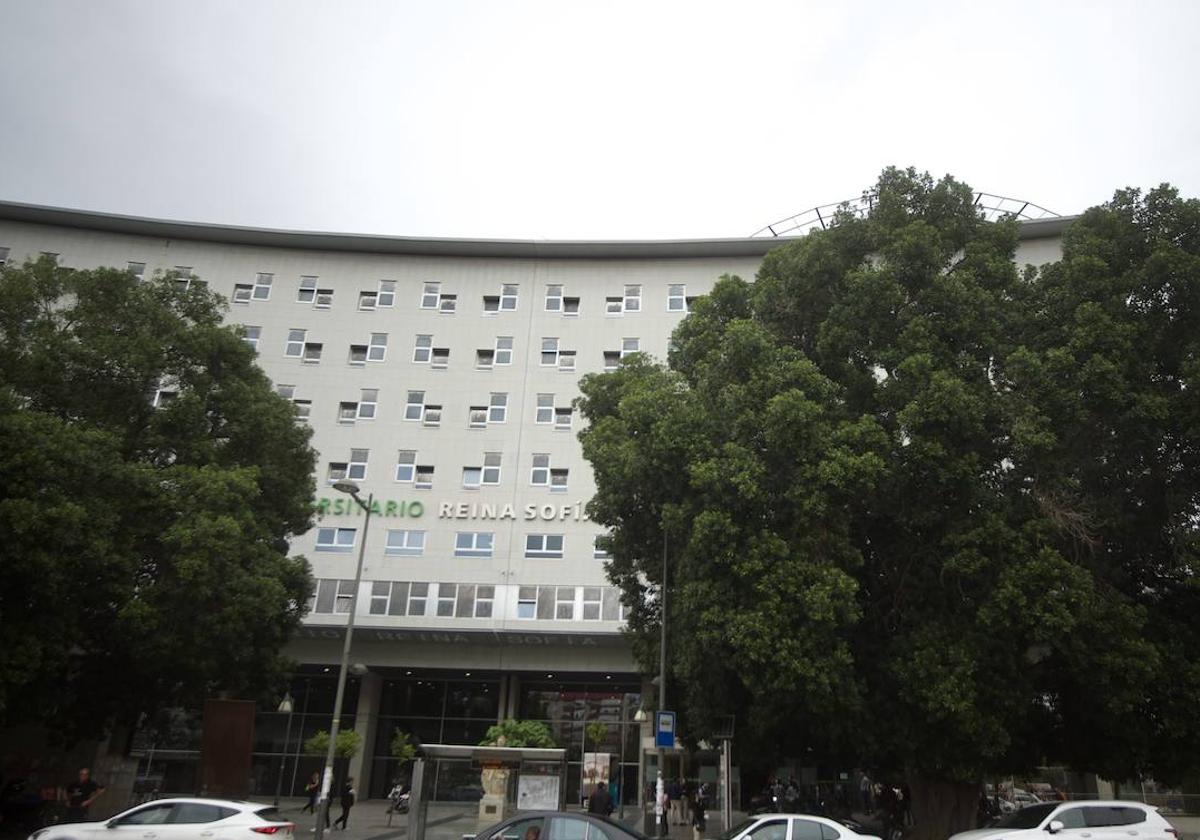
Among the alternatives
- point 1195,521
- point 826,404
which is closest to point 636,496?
point 826,404

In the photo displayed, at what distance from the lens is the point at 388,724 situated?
3712 centimetres

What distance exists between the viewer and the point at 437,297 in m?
39.8

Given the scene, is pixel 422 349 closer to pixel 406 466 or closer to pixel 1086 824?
pixel 406 466

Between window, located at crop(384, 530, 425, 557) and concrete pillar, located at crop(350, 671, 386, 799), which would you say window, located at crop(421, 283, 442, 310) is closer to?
window, located at crop(384, 530, 425, 557)

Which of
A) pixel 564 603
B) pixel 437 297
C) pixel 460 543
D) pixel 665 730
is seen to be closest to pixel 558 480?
pixel 460 543

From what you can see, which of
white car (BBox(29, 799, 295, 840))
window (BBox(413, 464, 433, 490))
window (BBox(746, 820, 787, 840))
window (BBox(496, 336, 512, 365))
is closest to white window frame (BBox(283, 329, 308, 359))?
window (BBox(413, 464, 433, 490))

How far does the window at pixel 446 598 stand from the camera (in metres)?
34.1

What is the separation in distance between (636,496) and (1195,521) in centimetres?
1222

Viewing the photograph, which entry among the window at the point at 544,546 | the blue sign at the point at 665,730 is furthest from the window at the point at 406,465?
the blue sign at the point at 665,730

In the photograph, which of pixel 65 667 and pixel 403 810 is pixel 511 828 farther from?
pixel 403 810

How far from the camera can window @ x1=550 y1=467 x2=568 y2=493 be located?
35.7m

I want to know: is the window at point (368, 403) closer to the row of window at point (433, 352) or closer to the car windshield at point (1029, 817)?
the row of window at point (433, 352)

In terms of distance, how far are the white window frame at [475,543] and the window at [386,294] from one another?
12197 mm

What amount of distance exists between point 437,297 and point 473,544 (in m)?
12.6
